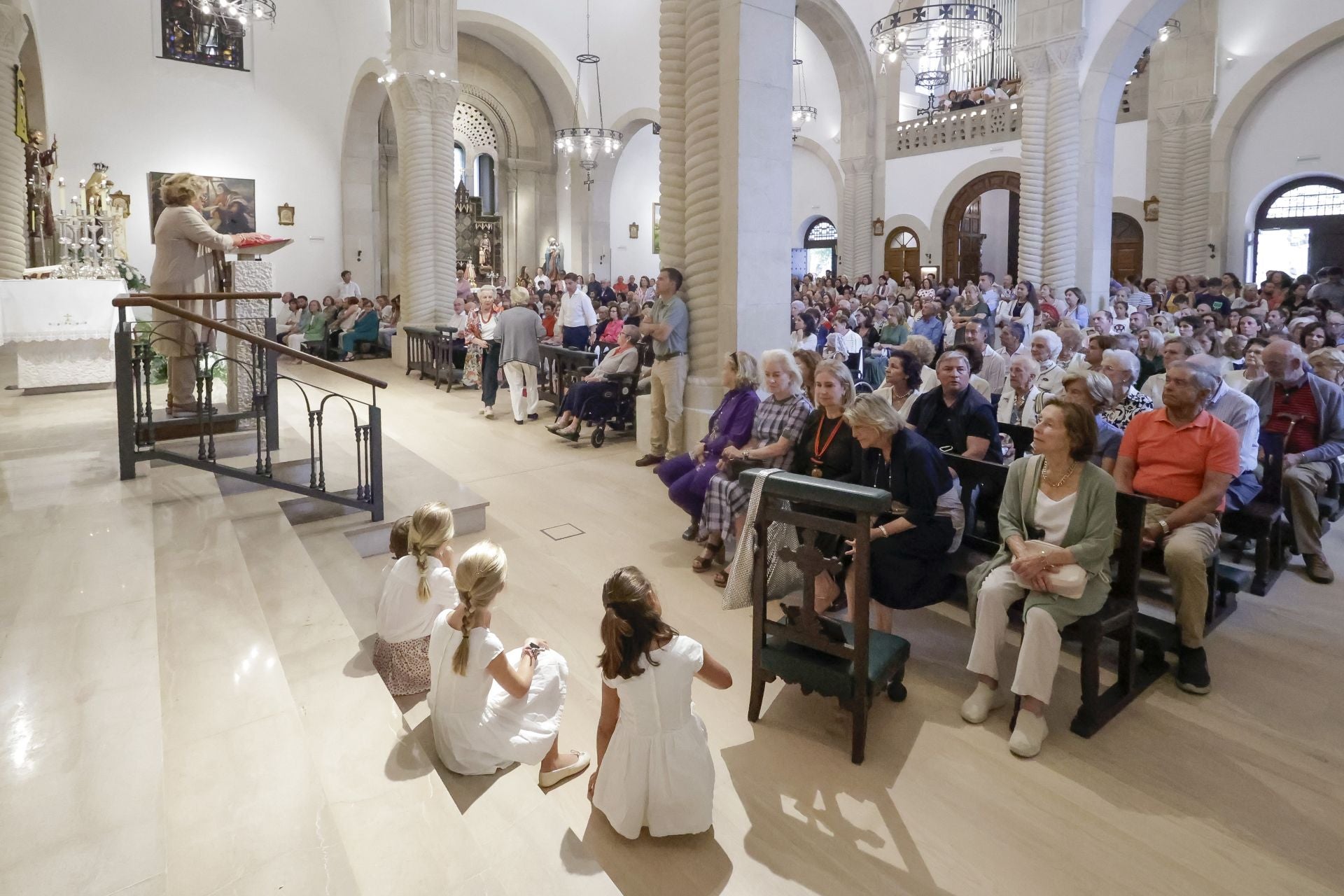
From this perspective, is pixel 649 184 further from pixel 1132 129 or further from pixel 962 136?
pixel 1132 129

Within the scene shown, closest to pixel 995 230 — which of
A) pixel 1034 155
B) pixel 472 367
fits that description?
pixel 1034 155

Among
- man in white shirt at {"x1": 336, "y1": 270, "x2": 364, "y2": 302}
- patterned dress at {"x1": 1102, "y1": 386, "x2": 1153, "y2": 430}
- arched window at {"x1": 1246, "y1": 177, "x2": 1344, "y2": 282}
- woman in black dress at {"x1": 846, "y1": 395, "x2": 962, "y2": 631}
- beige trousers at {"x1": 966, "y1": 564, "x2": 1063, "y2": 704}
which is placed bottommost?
beige trousers at {"x1": 966, "y1": 564, "x2": 1063, "y2": 704}

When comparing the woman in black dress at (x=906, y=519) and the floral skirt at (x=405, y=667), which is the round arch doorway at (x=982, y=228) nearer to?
the woman in black dress at (x=906, y=519)

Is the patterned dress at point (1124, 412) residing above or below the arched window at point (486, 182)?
below

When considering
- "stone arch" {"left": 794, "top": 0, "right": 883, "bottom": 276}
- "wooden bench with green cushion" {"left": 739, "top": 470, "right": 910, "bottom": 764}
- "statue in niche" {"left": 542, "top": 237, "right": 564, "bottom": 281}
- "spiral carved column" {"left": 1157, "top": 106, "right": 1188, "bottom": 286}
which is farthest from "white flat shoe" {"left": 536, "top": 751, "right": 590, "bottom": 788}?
"statue in niche" {"left": 542, "top": 237, "right": 564, "bottom": 281}

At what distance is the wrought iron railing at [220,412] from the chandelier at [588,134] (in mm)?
11769

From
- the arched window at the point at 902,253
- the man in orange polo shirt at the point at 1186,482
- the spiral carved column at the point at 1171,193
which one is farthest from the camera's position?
the arched window at the point at 902,253

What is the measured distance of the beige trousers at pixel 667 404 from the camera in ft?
21.9

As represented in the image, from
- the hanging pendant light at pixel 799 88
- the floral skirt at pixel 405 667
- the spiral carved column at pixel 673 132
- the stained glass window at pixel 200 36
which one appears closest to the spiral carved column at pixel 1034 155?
the spiral carved column at pixel 673 132

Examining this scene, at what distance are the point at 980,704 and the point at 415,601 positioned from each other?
208 centimetres

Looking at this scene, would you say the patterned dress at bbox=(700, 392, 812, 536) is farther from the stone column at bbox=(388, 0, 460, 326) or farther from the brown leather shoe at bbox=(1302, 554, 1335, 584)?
the stone column at bbox=(388, 0, 460, 326)

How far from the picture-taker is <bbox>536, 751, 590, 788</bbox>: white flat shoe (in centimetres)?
268

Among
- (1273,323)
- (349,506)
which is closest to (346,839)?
(349,506)

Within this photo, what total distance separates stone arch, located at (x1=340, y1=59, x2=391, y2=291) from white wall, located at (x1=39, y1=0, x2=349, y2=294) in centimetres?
27
